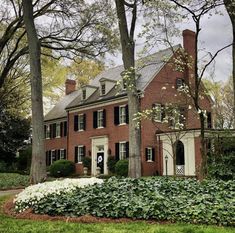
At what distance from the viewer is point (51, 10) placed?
19297 mm

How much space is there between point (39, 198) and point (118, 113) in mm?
19551

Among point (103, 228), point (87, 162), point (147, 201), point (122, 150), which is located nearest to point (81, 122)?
point (87, 162)

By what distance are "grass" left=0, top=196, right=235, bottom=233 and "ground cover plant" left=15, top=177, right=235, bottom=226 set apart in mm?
370

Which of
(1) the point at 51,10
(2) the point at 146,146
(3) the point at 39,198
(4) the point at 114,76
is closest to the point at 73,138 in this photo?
(4) the point at 114,76

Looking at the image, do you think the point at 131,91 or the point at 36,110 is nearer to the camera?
the point at 131,91

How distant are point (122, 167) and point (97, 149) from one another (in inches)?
219

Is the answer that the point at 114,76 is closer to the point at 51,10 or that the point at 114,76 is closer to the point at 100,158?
the point at 100,158

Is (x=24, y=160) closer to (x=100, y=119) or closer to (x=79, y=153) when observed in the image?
(x=79, y=153)

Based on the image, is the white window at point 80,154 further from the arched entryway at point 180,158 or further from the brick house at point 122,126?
the arched entryway at point 180,158

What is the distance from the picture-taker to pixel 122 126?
28109 millimetres

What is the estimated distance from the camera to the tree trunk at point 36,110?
1322cm

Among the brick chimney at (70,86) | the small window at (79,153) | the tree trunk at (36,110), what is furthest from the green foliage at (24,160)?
the tree trunk at (36,110)

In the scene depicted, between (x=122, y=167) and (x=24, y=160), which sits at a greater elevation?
(x=24, y=160)

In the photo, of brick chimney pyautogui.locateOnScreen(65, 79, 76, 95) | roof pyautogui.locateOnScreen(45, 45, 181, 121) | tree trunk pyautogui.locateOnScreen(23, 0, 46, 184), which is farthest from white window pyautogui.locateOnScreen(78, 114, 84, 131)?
tree trunk pyautogui.locateOnScreen(23, 0, 46, 184)
